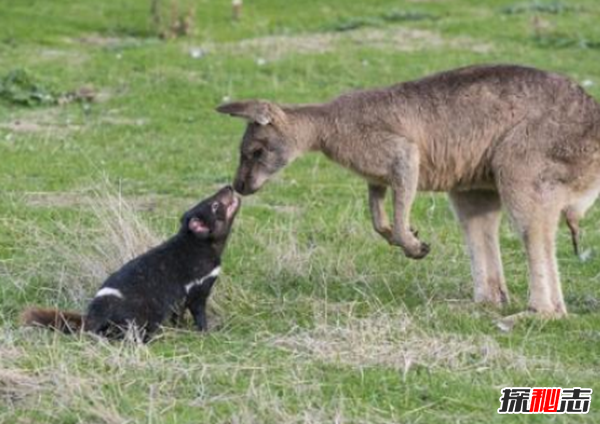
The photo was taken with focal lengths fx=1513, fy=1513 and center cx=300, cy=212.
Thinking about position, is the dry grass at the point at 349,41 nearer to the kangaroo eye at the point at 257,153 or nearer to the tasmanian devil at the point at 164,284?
the kangaroo eye at the point at 257,153

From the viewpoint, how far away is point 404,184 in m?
9.09

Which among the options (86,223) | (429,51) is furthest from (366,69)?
(86,223)

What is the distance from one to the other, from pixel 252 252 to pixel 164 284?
6.28 feet

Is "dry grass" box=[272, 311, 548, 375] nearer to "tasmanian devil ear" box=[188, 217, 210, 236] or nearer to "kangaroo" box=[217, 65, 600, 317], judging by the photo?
"tasmanian devil ear" box=[188, 217, 210, 236]

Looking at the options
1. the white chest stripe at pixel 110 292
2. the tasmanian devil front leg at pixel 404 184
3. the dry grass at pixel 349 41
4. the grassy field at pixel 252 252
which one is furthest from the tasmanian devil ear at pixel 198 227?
the dry grass at pixel 349 41

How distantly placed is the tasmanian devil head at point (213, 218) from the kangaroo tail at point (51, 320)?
884mm

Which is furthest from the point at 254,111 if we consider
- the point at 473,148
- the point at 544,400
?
the point at 544,400

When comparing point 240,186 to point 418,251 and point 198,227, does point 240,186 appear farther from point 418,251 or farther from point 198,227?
point 418,251

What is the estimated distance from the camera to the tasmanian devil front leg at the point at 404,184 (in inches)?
358

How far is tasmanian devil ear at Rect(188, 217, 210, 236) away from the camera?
28.4 feet

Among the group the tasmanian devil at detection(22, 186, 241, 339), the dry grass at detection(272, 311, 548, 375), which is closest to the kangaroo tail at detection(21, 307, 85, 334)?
the tasmanian devil at detection(22, 186, 241, 339)

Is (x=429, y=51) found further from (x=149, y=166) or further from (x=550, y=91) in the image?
(x=550, y=91)

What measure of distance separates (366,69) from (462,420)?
36.6 feet

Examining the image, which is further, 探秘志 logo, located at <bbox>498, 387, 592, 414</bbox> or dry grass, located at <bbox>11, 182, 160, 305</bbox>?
dry grass, located at <bbox>11, 182, 160, 305</bbox>
